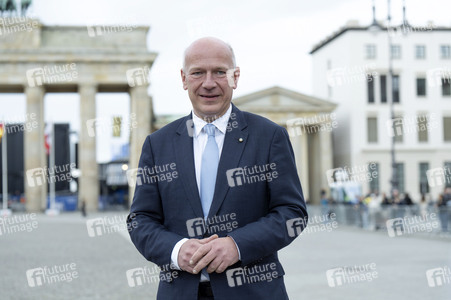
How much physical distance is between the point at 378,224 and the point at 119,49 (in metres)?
39.6

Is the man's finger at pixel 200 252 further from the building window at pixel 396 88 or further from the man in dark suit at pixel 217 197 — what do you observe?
the building window at pixel 396 88

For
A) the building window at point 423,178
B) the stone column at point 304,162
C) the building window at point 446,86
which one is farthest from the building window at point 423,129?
the stone column at point 304,162

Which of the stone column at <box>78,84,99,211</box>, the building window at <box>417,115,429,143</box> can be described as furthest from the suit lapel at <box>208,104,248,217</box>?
the building window at <box>417,115,429,143</box>

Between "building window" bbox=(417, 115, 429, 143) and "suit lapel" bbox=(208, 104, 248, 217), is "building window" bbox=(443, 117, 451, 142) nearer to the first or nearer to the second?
"building window" bbox=(417, 115, 429, 143)

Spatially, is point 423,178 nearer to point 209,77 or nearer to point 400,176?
point 400,176

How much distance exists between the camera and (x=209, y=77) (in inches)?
137

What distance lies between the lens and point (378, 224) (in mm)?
31031

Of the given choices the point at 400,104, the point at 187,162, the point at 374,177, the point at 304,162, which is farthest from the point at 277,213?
the point at 400,104

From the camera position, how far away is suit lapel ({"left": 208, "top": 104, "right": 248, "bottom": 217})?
11.2ft

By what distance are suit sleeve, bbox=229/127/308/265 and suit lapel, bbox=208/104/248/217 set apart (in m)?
0.15

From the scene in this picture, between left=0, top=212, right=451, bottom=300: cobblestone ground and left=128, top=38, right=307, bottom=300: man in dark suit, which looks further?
left=0, top=212, right=451, bottom=300: cobblestone ground

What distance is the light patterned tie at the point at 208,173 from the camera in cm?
349

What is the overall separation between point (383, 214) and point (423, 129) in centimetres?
4375

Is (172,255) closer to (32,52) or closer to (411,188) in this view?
(32,52)
